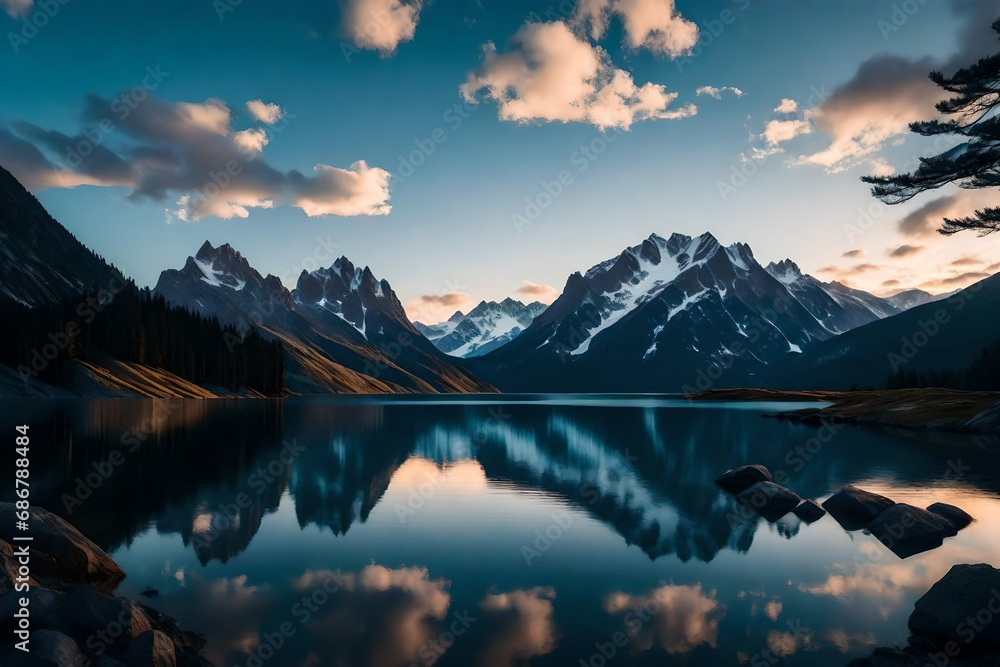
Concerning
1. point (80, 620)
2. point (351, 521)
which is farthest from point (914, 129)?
point (80, 620)

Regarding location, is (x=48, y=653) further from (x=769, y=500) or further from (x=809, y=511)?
(x=769, y=500)

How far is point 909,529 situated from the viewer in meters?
24.0

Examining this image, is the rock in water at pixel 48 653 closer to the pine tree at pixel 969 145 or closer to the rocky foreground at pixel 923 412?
the pine tree at pixel 969 145

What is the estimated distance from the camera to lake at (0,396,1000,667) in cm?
1416

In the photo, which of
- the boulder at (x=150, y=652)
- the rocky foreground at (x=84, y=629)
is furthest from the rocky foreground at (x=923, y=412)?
the boulder at (x=150, y=652)

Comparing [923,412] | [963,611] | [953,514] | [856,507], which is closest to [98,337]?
[856,507]

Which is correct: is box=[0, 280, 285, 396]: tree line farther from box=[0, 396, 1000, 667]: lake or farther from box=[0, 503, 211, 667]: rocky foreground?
box=[0, 503, 211, 667]: rocky foreground

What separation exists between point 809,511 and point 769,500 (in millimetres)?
2212

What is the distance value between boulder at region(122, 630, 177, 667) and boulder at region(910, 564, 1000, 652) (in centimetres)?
1708

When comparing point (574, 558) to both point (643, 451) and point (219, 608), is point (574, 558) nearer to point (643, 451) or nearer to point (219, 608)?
point (219, 608)

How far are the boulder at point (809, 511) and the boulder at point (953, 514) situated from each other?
186 inches

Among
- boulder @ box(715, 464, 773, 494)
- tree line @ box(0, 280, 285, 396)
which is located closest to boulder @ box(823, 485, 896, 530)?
boulder @ box(715, 464, 773, 494)

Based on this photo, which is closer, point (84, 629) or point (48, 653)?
point (48, 653)

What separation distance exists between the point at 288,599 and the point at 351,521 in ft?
34.3
